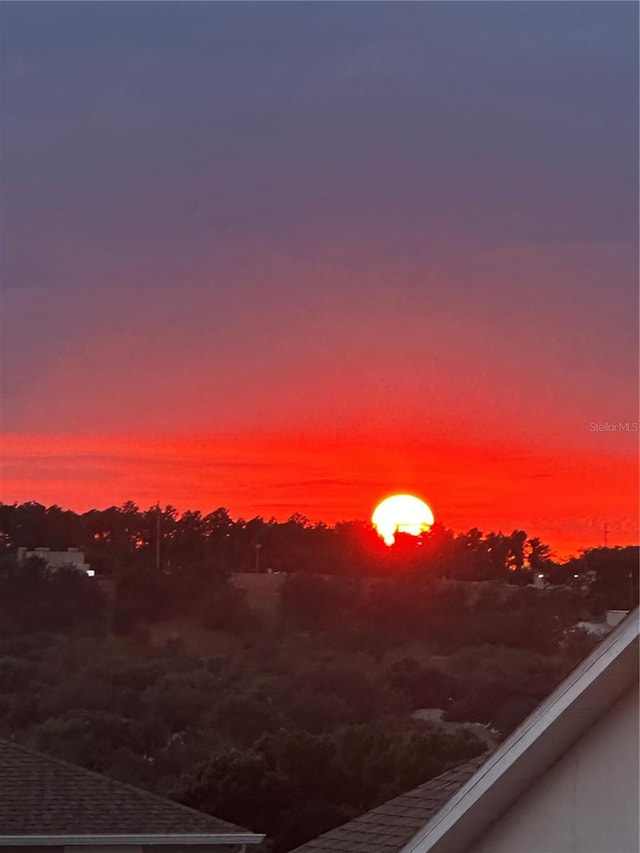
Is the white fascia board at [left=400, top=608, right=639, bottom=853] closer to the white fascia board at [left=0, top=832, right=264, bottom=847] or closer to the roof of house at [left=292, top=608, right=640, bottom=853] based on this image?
the roof of house at [left=292, top=608, right=640, bottom=853]

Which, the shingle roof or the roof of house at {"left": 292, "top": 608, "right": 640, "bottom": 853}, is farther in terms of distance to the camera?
the shingle roof

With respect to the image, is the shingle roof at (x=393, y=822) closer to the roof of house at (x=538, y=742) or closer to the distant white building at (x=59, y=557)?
the roof of house at (x=538, y=742)

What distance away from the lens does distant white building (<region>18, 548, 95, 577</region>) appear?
61875 mm

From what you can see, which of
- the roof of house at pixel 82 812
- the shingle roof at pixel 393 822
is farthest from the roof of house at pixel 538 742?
the roof of house at pixel 82 812

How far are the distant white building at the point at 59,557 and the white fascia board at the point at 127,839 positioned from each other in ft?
154

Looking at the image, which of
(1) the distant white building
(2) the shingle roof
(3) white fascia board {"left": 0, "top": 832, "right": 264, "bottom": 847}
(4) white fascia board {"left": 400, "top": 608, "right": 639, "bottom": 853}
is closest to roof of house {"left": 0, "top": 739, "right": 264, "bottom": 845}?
(3) white fascia board {"left": 0, "top": 832, "right": 264, "bottom": 847}

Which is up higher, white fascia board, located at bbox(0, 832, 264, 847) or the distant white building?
the distant white building

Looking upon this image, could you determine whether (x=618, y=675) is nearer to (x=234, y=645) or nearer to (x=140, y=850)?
(x=140, y=850)

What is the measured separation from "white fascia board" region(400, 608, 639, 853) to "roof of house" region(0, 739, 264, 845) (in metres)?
8.47

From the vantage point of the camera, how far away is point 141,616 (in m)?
66.1

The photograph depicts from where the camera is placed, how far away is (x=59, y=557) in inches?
2564

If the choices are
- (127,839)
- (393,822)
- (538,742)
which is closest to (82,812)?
(127,839)

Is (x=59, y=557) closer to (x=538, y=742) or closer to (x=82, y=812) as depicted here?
(x=82, y=812)

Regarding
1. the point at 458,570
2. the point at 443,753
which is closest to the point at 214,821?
the point at 443,753
